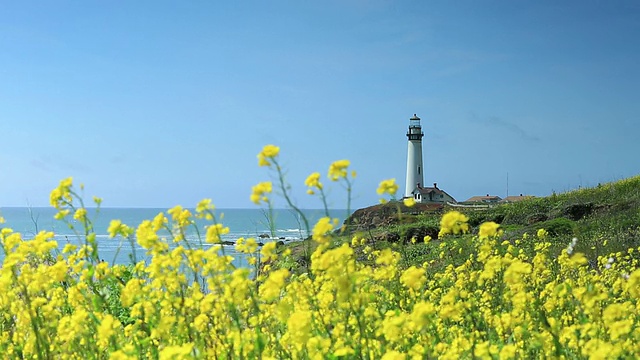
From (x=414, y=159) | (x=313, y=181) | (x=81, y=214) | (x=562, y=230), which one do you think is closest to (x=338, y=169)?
(x=313, y=181)

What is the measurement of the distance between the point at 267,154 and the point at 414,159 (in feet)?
158

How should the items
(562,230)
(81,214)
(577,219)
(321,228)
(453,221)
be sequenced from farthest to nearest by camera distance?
(577,219), (562,230), (81,214), (453,221), (321,228)

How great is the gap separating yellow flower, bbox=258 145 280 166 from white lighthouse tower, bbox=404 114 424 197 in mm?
48049

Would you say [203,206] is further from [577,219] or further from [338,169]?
[577,219]

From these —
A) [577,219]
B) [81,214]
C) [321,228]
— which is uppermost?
[577,219]

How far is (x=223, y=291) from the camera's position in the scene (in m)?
3.67

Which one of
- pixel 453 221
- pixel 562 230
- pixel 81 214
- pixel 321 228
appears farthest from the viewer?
pixel 562 230

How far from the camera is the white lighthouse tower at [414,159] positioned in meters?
51.4

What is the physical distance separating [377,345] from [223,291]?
0.95 metres

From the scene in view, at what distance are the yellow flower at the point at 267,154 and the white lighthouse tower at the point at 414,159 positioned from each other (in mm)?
48049

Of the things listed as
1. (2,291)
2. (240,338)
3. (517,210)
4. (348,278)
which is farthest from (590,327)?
(517,210)

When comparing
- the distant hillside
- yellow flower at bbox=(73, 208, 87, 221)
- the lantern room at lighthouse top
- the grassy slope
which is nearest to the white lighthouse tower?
the lantern room at lighthouse top

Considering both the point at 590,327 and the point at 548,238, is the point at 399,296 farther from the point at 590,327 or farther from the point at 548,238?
the point at 548,238

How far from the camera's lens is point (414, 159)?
5141 cm
